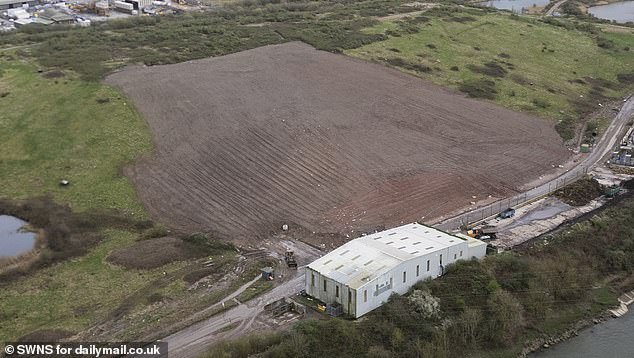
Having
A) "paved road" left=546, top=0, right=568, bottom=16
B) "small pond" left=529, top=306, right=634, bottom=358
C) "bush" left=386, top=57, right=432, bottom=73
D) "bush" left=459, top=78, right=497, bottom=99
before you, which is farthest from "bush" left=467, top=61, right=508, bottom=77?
"paved road" left=546, top=0, right=568, bottom=16

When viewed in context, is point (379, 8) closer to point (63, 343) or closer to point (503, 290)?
point (503, 290)

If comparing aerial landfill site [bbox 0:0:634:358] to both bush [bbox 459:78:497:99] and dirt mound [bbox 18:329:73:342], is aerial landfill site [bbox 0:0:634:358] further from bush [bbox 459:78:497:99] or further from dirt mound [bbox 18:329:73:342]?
bush [bbox 459:78:497:99]

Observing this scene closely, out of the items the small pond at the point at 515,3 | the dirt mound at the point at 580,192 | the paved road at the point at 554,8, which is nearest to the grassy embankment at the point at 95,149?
the dirt mound at the point at 580,192

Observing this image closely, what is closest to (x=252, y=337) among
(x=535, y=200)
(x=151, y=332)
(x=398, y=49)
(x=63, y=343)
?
(x=151, y=332)

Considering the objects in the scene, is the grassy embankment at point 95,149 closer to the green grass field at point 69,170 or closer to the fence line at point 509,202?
the green grass field at point 69,170

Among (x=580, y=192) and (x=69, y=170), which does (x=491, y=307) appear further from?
(x=69, y=170)
